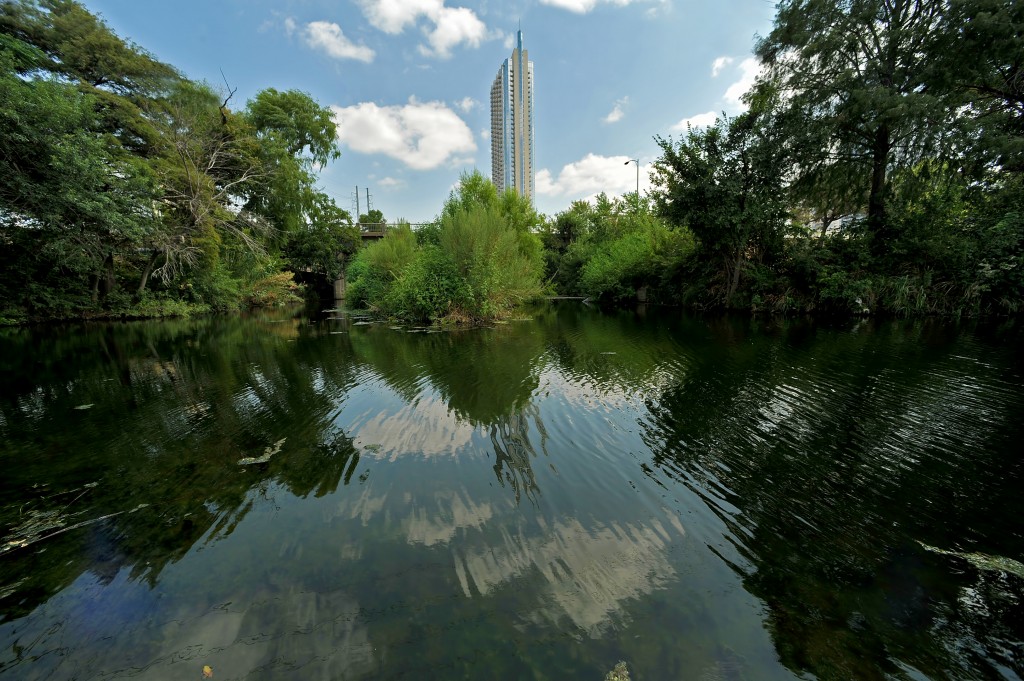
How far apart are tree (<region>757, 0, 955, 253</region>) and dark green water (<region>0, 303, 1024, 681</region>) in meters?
13.1

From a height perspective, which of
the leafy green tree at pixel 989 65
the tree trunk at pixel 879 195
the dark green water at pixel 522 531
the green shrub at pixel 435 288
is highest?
the leafy green tree at pixel 989 65

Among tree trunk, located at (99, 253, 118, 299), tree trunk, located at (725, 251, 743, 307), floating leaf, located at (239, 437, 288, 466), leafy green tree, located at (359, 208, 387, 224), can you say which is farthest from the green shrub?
leafy green tree, located at (359, 208, 387, 224)

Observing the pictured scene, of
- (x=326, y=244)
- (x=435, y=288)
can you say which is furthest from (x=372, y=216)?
(x=435, y=288)

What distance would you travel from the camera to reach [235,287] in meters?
27.6

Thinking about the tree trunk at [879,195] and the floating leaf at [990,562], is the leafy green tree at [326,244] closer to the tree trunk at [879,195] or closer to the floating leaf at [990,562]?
the tree trunk at [879,195]

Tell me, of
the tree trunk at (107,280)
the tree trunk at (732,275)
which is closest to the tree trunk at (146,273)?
the tree trunk at (107,280)

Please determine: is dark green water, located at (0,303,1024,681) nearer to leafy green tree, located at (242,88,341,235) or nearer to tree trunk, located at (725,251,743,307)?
tree trunk, located at (725,251,743,307)

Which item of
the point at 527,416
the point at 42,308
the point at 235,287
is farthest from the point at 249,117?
the point at 527,416

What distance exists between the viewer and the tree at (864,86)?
579 inches

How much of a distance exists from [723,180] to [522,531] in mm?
19832

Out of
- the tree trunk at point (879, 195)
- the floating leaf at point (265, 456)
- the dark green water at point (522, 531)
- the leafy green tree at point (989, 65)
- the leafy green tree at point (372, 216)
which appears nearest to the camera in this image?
the dark green water at point (522, 531)

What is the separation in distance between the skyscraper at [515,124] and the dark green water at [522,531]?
73.0 metres

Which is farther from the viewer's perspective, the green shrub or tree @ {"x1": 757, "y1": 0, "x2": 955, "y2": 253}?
the green shrub

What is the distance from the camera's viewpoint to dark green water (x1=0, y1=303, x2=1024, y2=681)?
7.12ft
